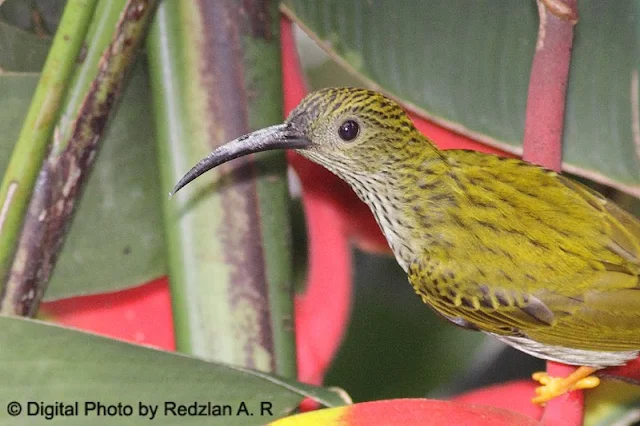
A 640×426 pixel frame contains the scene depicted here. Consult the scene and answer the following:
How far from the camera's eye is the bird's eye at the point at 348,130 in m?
0.64

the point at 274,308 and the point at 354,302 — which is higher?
the point at 274,308

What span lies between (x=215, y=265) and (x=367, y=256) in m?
0.50

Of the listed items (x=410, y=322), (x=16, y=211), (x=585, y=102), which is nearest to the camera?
(x=16, y=211)

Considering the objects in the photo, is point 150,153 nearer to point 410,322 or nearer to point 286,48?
point 286,48

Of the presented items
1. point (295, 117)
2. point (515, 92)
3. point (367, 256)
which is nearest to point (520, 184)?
point (515, 92)

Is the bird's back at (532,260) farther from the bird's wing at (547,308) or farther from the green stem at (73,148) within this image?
the green stem at (73,148)

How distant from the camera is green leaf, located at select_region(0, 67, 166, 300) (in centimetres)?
71

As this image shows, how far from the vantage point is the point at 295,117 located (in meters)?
0.62
